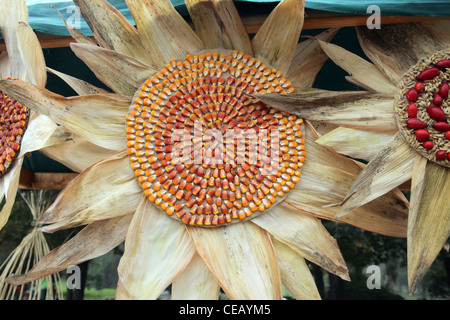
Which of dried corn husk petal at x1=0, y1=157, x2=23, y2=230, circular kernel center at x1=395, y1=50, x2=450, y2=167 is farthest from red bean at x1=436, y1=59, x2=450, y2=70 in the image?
dried corn husk petal at x1=0, y1=157, x2=23, y2=230

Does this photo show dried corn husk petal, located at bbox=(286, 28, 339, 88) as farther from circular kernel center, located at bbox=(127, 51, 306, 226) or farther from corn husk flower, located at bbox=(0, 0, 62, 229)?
corn husk flower, located at bbox=(0, 0, 62, 229)

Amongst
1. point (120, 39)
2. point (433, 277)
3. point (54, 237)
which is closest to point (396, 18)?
point (120, 39)

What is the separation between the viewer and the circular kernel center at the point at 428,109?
2.75 feet

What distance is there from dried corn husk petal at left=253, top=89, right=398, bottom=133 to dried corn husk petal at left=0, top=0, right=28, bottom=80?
772 mm

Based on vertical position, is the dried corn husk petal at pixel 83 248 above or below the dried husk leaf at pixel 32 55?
below

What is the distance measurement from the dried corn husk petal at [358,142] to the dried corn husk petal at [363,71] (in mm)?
112

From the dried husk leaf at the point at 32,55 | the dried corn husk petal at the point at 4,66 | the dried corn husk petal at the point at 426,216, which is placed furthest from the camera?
the dried corn husk petal at the point at 4,66

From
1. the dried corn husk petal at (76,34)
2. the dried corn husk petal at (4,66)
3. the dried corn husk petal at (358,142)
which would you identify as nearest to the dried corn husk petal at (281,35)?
the dried corn husk petal at (358,142)

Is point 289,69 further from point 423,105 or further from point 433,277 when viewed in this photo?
point 433,277

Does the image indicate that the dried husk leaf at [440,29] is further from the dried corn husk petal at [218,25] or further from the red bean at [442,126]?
the dried corn husk petal at [218,25]

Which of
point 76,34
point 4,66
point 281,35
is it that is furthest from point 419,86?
point 4,66

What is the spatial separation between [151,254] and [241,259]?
228mm

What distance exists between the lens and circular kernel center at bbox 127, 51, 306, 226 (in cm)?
93

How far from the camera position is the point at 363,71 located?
3.07 feet
